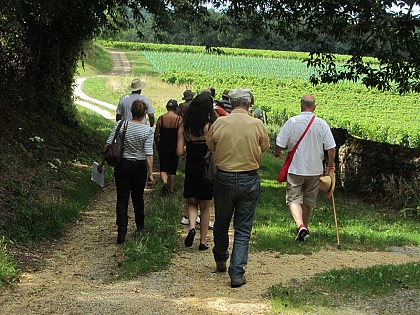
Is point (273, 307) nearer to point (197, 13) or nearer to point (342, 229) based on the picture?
point (342, 229)

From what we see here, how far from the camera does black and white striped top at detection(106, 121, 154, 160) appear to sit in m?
8.14

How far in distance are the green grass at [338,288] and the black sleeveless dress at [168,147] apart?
15.4ft

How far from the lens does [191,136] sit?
7875 mm

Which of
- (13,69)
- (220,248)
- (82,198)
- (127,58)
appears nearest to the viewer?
(220,248)

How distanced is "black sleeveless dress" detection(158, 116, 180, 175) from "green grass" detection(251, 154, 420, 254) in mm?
1676

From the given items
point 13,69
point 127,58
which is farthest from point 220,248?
point 127,58

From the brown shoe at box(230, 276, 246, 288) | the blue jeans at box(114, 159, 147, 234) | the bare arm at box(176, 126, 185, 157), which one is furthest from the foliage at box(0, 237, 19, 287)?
the bare arm at box(176, 126, 185, 157)

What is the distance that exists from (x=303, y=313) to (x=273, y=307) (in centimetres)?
29

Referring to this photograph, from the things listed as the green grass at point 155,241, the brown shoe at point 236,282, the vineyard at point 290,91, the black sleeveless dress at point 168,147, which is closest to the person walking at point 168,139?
the black sleeveless dress at point 168,147

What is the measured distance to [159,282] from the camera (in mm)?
6500

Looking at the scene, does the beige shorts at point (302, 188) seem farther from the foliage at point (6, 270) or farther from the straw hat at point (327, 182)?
the foliage at point (6, 270)

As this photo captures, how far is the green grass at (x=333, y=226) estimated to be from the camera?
27.9ft

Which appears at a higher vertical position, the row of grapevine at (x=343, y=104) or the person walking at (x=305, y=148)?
the person walking at (x=305, y=148)

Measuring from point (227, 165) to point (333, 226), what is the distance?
395 cm
